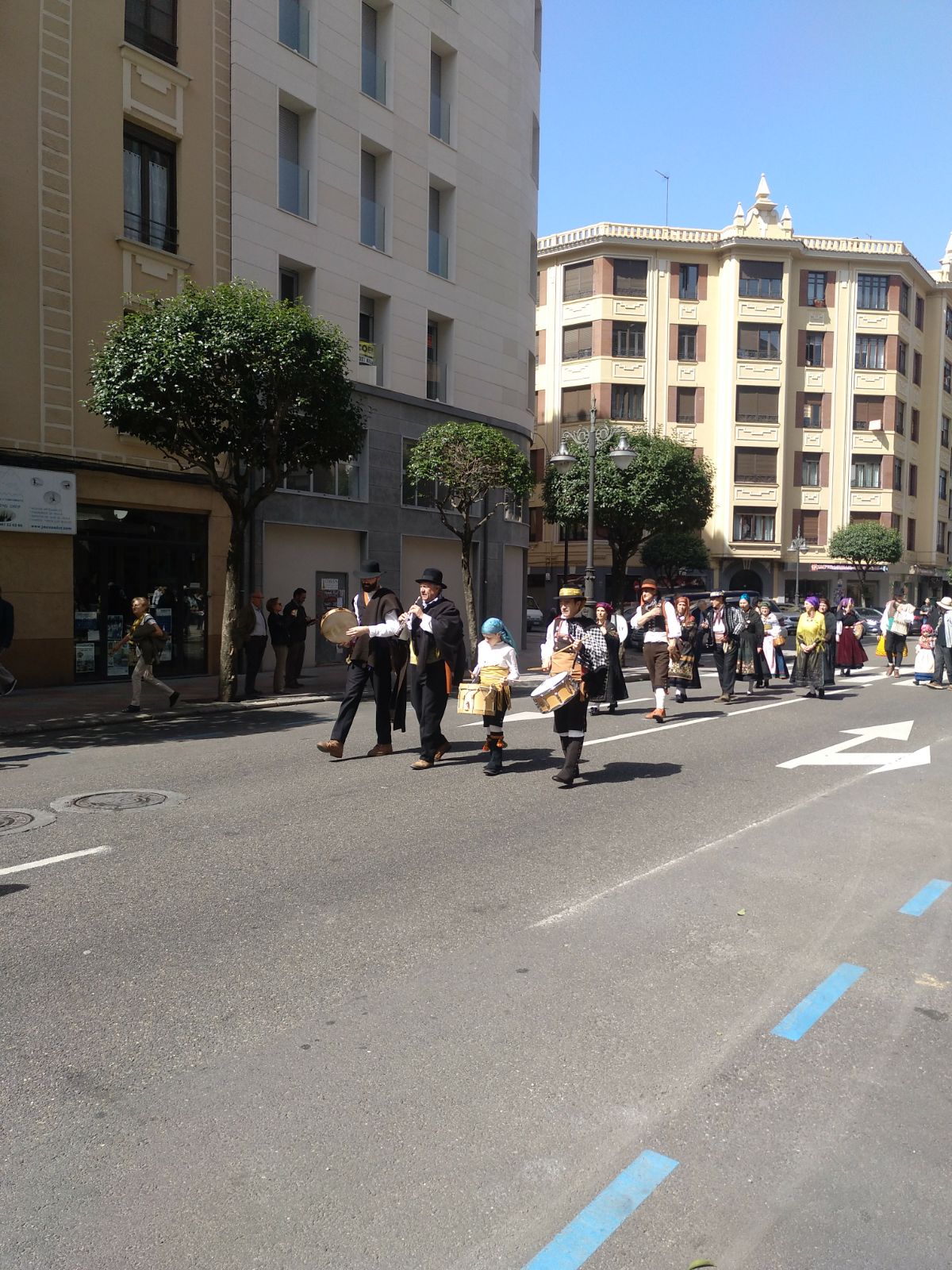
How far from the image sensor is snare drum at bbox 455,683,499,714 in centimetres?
902

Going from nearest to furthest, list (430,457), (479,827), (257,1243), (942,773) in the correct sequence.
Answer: (257,1243), (479,827), (942,773), (430,457)

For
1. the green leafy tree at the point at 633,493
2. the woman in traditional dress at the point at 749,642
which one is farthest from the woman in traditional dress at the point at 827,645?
the green leafy tree at the point at 633,493

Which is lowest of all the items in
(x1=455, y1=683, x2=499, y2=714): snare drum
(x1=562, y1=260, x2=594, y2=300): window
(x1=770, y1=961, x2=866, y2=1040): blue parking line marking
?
(x1=770, y1=961, x2=866, y2=1040): blue parking line marking

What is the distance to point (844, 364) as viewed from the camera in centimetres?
5109

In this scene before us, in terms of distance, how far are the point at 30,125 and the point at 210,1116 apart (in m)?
17.5

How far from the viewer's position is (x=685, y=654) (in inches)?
603

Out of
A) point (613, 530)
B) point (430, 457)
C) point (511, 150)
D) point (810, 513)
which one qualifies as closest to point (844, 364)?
point (810, 513)

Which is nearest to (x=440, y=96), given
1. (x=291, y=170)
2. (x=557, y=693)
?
(x=291, y=170)

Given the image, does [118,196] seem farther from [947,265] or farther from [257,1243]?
[947,265]

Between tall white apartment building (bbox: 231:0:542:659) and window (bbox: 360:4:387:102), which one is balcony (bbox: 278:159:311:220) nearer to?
tall white apartment building (bbox: 231:0:542:659)

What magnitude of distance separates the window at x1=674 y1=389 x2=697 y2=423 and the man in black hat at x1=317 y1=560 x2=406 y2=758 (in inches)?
1653

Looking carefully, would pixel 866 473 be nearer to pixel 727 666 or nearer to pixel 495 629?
pixel 727 666

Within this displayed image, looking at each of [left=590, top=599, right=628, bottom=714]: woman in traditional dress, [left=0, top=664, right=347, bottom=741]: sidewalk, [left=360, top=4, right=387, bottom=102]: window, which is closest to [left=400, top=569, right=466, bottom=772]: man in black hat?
[left=590, top=599, right=628, bottom=714]: woman in traditional dress

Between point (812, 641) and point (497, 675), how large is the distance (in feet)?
29.1
